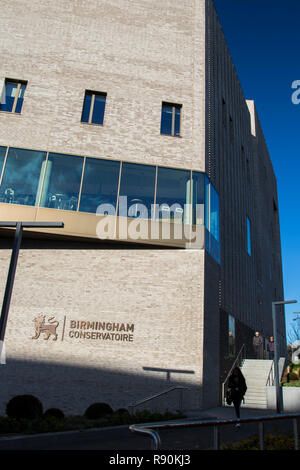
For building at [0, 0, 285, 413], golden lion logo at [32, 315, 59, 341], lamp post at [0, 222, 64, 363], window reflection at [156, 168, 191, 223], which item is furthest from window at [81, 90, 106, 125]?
golden lion logo at [32, 315, 59, 341]

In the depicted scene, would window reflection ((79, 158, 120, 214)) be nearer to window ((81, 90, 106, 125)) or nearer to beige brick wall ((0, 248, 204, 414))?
beige brick wall ((0, 248, 204, 414))

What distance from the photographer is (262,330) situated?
33000mm

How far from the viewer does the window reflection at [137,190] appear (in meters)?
18.0

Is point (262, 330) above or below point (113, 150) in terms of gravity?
below

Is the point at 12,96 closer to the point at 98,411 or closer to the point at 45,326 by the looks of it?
the point at 45,326

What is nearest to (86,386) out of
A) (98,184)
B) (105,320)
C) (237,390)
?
(105,320)

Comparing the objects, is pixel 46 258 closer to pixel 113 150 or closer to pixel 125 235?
pixel 125 235

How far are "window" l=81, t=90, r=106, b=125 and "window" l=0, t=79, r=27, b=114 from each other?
3.10m

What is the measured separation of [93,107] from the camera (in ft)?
65.9

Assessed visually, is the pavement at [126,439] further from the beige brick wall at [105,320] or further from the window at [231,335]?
the window at [231,335]

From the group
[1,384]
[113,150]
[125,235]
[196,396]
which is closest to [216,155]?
[113,150]

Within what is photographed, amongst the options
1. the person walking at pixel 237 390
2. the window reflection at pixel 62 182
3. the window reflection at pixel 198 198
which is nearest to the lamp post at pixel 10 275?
the window reflection at pixel 62 182
